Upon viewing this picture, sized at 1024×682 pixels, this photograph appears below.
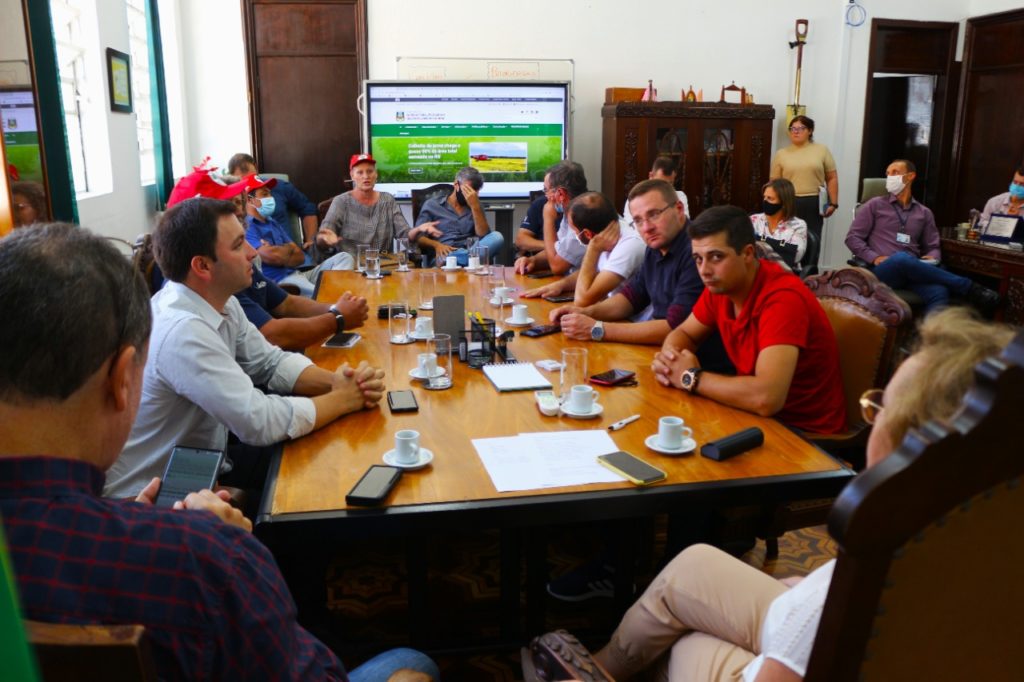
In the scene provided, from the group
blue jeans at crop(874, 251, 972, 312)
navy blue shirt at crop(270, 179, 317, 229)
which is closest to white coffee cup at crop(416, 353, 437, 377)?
navy blue shirt at crop(270, 179, 317, 229)

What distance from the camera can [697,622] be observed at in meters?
1.41

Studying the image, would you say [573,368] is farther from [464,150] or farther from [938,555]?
[464,150]

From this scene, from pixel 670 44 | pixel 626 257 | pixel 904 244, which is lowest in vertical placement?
pixel 904 244

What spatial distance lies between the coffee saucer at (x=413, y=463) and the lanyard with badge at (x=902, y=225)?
16.7 feet

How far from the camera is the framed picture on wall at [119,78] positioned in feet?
15.7

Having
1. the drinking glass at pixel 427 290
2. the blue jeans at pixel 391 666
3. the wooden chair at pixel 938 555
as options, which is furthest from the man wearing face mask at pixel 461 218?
the wooden chair at pixel 938 555

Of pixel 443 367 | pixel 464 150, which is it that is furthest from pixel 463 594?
pixel 464 150

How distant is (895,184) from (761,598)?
205 inches

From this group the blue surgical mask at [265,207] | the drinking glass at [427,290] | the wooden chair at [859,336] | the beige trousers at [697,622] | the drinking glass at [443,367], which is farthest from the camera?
the blue surgical mask at [265,207]

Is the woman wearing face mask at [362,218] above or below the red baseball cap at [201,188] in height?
below

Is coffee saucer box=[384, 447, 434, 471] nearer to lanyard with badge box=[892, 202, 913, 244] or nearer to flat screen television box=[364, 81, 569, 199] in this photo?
lanyard with badge box=[892, 202, 913, 244]

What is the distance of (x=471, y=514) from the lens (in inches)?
57.6

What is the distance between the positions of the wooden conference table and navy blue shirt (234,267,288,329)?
0.74m

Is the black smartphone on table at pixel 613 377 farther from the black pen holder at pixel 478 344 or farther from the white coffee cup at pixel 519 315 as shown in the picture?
the white coffee cup at pixel 519 315
